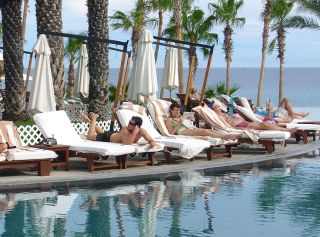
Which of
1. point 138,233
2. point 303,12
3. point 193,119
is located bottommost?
point 138,233

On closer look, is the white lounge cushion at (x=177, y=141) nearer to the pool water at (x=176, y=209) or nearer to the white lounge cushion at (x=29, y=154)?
the pool water at (x=176, y=209)

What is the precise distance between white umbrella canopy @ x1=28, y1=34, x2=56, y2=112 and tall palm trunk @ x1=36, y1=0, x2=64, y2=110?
233 cm

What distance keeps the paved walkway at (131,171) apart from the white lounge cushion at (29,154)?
0.99ft

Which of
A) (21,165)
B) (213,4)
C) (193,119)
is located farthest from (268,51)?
(21,165)

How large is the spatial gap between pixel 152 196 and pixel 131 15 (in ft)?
94.4

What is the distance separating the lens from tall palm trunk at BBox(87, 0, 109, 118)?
63.6 ft

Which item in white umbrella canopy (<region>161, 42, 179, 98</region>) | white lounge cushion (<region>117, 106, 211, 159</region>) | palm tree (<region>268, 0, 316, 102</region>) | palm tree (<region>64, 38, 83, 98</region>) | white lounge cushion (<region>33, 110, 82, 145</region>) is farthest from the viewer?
palm tree (<region>64, 38, 83, 98</region>)

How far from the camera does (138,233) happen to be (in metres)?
8.32

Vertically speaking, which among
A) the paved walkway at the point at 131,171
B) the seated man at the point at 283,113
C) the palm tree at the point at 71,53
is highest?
the palm tree at the point at 71,53

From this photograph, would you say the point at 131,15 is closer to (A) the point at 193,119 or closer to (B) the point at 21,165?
(A) the point at 193,119

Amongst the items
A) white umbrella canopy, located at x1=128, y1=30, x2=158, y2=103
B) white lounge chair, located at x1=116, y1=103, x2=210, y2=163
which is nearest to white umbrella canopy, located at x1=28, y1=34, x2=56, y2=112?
white lounge chair, located at x1=116, y1=103, x2=210, y2=163

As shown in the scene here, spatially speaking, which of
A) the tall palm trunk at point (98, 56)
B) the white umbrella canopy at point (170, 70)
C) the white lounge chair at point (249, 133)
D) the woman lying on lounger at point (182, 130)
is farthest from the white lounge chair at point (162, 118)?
the white umbrella canopy at point (170, 70)

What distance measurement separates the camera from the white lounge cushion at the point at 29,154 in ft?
38.8

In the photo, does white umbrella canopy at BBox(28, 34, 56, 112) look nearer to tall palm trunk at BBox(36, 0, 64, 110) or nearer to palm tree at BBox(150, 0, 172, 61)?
tall palm trunk at BBox(36, 0, 64, 110)
